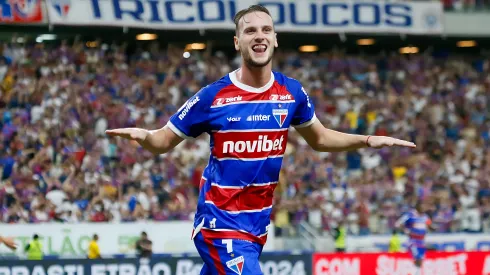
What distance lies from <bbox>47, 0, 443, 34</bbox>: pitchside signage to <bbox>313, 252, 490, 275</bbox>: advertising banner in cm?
857

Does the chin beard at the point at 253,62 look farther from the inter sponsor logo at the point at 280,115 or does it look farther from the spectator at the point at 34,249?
the spectator at the point at 34,249

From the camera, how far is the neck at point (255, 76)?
21.2 ft

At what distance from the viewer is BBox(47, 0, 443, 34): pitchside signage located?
83.1 ft

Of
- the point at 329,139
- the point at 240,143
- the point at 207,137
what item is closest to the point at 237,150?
the point at 240,143

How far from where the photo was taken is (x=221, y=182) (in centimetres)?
645

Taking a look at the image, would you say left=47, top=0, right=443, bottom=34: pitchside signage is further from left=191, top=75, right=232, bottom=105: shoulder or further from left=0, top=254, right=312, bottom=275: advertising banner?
left=191, top=75, right=232, bottom=105: shoulder

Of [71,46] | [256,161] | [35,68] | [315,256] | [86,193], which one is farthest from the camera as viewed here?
[71,46]

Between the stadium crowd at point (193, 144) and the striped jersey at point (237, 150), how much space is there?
14148mm

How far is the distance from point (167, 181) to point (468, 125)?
9.26 m

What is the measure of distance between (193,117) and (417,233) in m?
14.3

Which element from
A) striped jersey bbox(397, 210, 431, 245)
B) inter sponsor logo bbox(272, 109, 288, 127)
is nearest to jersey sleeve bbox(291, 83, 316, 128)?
inter sponsor logo bbox(272, 109, 288, 127)

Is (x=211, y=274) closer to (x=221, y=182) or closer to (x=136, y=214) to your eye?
(x=221, y=182)

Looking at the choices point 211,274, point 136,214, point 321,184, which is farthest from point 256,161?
point 321,184

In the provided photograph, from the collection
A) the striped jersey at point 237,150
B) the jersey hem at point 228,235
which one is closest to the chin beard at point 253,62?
the striped jersey at point 237,150
